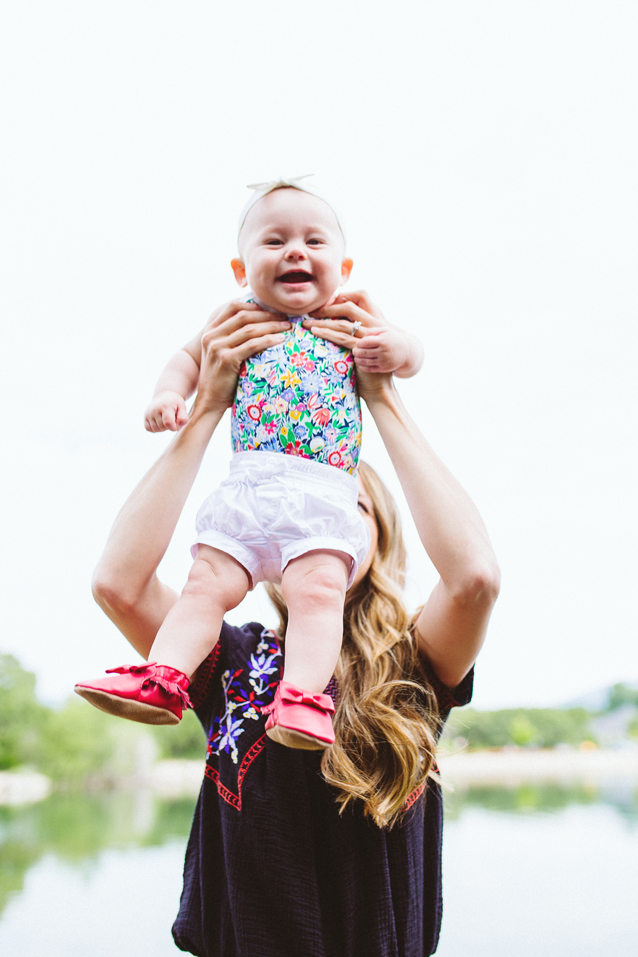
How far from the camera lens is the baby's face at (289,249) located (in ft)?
3.62

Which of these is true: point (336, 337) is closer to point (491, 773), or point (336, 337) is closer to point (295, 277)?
point (295, 277)

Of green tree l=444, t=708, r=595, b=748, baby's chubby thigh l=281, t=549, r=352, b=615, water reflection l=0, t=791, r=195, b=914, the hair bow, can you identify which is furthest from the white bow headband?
green tree l=444, t=708, r=595, b=748

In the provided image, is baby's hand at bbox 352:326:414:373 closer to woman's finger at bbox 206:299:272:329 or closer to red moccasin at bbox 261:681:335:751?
woman's finger at bbox 206:299:272:329

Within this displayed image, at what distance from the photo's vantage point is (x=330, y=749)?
1.06 metres

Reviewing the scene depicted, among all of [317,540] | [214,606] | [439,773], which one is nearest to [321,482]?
[317,540]

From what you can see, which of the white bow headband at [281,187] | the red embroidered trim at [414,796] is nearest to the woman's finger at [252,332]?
the white bow headband at [281,187]

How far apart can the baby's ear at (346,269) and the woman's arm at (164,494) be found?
6.2 inches

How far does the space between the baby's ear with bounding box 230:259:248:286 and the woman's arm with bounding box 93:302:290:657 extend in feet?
0.29

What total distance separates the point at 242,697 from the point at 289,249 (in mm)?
733

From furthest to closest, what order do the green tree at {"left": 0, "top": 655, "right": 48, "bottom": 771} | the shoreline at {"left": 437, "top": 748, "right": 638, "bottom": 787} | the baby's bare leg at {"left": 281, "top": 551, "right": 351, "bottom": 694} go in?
the shoreline at {"left": 437, "top": 748, "right": 638, "bottom": 787}
the green tree at {"left": 0, "top": 655, "right": 48, "bottom": 771}
the baby's bare leg at {"left": 281, "top": 551, "right": 351, "bottom": 694}

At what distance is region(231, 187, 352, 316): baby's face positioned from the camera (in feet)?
3.62

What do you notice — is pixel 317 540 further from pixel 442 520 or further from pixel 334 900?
pixel 334 900

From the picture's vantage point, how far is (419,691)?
1197 millimetres

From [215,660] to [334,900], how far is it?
0.41 metres
